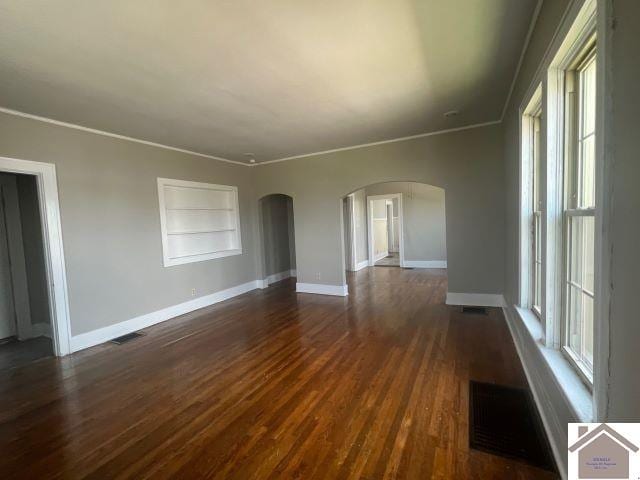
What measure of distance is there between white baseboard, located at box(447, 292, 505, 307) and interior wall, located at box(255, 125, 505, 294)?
7cm

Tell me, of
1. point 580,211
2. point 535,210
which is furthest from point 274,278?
point 580,211

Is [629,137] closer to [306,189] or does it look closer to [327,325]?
[327,325]

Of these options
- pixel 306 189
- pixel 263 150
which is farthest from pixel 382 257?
pixel 263 150

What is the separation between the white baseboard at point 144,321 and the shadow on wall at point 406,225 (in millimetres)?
3499

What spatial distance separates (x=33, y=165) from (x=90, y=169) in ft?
1.92

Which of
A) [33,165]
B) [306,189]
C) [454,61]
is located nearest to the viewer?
[454,61]

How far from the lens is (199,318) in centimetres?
468

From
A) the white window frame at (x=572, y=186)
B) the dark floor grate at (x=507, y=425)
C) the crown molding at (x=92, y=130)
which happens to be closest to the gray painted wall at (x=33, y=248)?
the crown molding at (x=92, y=130)

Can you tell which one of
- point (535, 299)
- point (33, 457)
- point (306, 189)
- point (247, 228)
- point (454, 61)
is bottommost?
point (33, 457)

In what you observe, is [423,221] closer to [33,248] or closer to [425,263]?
[425,263]

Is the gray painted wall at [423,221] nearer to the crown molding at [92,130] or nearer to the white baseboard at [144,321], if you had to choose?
the white baseboard at [144,321]

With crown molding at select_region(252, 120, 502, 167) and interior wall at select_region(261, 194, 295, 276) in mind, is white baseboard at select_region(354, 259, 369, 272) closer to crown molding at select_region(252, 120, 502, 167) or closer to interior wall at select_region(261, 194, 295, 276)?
interior wall at select_region(261, 194, 295, 276)

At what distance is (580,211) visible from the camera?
5.41ft

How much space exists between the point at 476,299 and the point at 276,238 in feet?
15.3
